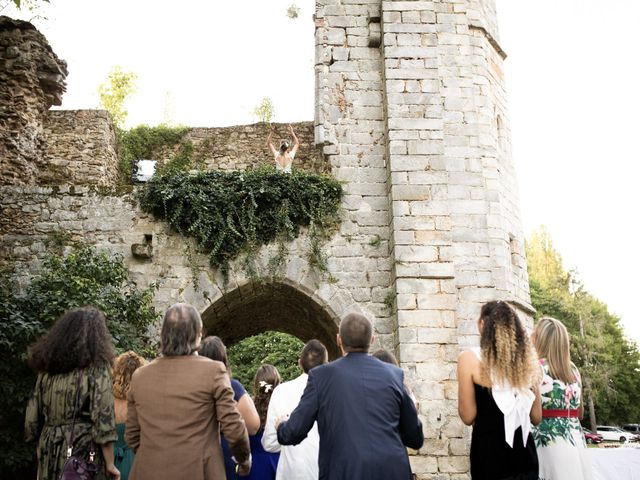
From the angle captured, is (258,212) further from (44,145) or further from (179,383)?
(179,383)

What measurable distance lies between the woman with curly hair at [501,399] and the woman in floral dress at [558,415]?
0.40 meters

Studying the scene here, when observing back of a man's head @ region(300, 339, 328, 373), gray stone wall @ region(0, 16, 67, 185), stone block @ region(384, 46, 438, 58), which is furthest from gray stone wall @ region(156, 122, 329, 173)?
back of a man's head @ region(300, 339, 328, 373)

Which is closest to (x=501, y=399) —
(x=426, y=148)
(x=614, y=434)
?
(x=426, y=148)

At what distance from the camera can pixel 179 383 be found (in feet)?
10.1

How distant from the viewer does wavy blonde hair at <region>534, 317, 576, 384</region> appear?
3.75m

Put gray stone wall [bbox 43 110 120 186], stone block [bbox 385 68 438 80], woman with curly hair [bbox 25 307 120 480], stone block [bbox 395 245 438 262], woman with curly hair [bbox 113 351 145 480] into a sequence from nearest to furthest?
woman with curly hair [bbox 25 307 120 480]
woman with curly hair [bbox 113 351 145 480]
stone block [bbox 395 245 438 262]
stone block [bbox 385 68 438 80]
gray stone wall [bbox 43 110 120 186]

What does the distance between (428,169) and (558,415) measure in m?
5.33

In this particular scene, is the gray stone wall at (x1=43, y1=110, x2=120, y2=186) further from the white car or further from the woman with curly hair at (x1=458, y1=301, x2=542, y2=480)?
the white car

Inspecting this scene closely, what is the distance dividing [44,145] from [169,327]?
28.3 feet

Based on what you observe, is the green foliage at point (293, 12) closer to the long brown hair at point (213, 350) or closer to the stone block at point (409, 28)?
the stone block at point (409, 28)

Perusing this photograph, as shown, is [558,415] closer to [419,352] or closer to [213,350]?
[213,350]

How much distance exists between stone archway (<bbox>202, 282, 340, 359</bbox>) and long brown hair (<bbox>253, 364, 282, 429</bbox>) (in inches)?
154

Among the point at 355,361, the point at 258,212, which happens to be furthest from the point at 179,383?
the point at 258,212

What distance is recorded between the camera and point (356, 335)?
3.28 m
